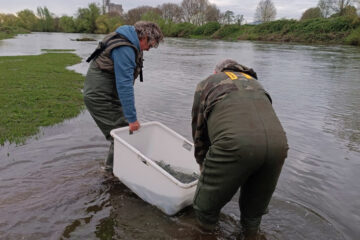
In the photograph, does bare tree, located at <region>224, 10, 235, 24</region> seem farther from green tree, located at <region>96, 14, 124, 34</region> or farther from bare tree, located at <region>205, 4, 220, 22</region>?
green tree, located at <region>96, 14, 124, 34</region>

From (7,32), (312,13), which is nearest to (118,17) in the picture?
(7,32)

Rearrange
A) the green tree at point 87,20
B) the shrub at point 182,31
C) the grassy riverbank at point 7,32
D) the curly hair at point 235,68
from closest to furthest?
the curly hair at point 235,68 < the grassy riverbank at point 7,32 < the shrub at point 182,31 < the green tree at point 87,20

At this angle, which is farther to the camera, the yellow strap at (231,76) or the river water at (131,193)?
the river water at (131,193)

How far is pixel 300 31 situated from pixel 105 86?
5462 centimetres

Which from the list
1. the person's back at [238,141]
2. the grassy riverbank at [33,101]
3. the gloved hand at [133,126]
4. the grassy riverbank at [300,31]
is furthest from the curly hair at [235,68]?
the grassy riverbank at [300,31]

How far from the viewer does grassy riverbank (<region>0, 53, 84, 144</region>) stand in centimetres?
616

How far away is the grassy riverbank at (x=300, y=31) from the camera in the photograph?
45.2 m

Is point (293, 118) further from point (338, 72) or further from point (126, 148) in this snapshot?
point (338, 72)

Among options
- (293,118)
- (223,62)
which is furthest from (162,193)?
(293,118)

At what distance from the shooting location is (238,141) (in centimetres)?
224

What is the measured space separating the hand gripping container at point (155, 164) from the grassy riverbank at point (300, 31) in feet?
144

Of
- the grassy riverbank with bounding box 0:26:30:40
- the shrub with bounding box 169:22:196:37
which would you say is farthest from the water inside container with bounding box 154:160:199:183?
the shrub with bounding box 169:22:196:37

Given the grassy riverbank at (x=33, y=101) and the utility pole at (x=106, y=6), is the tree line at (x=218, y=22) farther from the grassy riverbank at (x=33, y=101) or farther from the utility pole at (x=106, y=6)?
the grassy riverbank at (x=33, y=101)

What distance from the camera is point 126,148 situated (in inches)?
140
